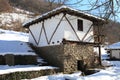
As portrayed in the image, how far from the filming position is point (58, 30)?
845 inches

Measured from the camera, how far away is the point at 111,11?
21.9 feet

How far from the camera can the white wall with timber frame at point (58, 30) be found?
21.1 m

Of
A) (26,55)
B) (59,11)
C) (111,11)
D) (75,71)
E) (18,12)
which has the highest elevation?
(18,12)

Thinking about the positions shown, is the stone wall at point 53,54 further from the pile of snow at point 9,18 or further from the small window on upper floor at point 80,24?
the pile of snow at point 9,18

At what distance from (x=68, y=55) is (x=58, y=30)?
2196 millimetres

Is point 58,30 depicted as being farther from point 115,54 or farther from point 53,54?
point 115,54

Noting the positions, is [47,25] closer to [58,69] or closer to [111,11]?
[58,69]

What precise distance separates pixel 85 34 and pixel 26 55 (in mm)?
5470

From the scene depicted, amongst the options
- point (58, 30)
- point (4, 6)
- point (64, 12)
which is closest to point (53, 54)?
point (58, 30)

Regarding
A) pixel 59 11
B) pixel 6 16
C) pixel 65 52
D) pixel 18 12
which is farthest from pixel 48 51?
pixel 18 12

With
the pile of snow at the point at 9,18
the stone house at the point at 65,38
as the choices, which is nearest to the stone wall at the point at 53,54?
the stone house at the point at 65,38

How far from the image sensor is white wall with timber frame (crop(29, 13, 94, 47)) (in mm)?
21062

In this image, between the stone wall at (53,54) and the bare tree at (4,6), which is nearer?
the stone wall at (53,54)

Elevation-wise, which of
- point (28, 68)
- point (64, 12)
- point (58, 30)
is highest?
point (64, 12)
